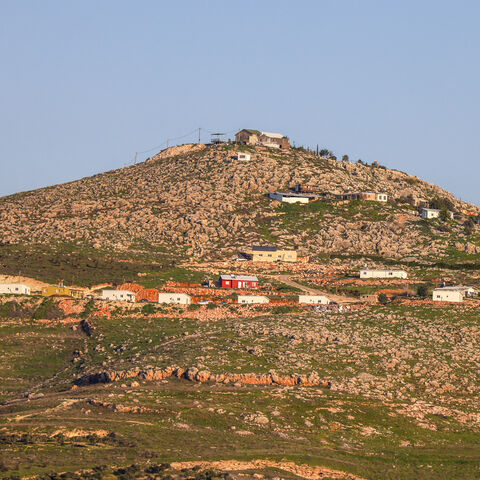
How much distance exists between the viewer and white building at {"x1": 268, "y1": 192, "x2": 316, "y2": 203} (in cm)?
16688

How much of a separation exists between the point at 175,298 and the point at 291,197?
6336 centimetres

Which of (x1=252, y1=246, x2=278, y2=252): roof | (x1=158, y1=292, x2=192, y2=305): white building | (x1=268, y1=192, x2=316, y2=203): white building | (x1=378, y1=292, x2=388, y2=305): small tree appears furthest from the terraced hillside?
(x1=268, y1=192, x2=316, y2=203): white building

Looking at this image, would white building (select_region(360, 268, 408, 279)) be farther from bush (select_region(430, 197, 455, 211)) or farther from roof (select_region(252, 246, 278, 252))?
bush (select_region(430, 197, 455, 211))

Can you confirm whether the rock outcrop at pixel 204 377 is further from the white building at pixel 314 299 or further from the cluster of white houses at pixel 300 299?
the white building at pixel 314 299

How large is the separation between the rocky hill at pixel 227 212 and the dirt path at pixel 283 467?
85.2 metres

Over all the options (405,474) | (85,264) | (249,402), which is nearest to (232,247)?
(85,264)

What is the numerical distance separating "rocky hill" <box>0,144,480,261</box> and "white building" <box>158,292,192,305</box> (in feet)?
106

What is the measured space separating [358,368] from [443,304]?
103 ft

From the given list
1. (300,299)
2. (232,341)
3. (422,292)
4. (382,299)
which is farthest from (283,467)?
(422,292)

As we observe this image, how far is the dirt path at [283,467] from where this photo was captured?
180 feet

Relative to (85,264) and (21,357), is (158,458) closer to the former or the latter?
(21,357)

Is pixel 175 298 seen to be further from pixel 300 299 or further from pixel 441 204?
pixel 441 204

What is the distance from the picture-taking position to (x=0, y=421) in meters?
62.1

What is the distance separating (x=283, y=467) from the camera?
5650 centimetres
